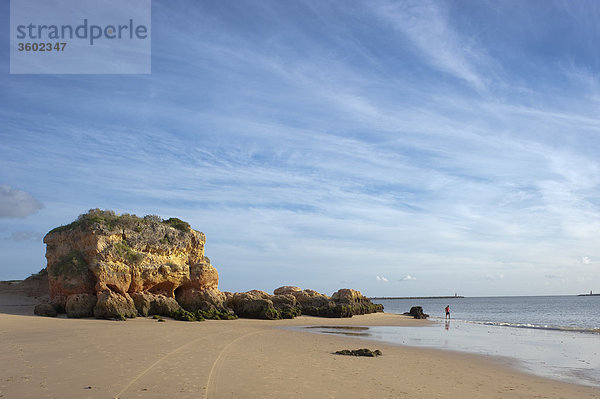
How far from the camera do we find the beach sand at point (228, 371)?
370 inches

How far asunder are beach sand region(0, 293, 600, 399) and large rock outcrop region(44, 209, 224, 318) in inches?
306

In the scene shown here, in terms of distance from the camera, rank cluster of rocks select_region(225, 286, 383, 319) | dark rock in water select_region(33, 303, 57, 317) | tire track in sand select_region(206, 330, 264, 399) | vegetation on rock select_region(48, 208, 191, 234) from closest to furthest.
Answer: tire track in sand select_region(206, 330, 264, 399), dark rock in water select_region(33, 303, 57, 317), vegetation on rock select_region(48, 208, 191, 234), cluster of rocks select_region(225, 286, 383, 319)

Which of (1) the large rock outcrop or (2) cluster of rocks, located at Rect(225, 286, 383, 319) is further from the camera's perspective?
(2) cluster of rocks, located at Rect(225, 286, 383, 319)

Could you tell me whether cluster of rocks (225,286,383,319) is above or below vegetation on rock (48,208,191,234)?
below

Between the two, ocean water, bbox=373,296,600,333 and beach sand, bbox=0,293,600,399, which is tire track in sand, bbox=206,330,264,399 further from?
ocean water, bbox=373,296,600,333

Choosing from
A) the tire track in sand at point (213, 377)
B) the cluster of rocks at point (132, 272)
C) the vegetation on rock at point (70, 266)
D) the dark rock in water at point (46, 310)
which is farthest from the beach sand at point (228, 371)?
the vegetation on rock at point (70, 266)

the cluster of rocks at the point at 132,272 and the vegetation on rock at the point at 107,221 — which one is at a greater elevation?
the vegetation on rock at the point at 107,221

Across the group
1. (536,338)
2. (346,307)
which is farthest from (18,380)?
(346,307)

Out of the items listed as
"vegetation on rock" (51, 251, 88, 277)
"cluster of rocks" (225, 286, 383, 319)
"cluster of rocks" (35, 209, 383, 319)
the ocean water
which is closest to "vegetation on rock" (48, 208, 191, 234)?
"cluster of rocks" (35, 209, 383, 319)

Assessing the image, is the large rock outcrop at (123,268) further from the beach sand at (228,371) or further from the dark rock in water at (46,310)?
the beach sand at (228,371)

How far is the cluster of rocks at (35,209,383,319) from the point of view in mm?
26641

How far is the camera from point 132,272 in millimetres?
28438

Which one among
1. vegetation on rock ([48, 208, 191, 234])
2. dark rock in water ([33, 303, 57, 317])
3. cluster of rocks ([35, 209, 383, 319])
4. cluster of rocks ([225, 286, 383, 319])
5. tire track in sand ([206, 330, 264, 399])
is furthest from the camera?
cluster of rocks ([225, 286, 383, 319])

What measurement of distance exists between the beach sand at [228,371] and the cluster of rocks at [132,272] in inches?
305
